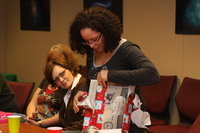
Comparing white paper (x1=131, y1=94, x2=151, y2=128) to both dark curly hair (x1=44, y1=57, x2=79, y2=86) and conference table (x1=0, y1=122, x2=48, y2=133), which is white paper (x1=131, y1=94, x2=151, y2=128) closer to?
conference table (x1=0, y1=122, x2=48, y2=133)

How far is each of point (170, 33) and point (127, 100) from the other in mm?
2464

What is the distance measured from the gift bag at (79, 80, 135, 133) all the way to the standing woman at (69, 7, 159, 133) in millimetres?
64

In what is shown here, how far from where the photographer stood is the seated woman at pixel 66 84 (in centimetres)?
287

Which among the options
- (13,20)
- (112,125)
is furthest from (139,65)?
(13,20)

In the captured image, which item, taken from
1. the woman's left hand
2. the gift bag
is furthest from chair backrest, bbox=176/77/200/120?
the woman's left hand

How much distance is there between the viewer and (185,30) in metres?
4.27

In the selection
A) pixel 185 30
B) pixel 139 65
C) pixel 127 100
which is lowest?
pixel 127 100

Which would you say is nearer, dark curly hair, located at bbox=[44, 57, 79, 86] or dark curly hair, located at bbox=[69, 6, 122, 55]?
dark curly hair, located at bbox=[69, 6, 122, 55]

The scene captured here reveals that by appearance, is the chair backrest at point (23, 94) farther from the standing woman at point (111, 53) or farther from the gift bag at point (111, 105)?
the gift bag at point (111, 105)

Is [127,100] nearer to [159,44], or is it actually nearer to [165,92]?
[165,92]

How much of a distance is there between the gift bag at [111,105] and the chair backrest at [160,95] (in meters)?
2.09

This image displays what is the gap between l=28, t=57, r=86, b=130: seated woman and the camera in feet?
9.43

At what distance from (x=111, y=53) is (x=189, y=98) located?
77.9 inches

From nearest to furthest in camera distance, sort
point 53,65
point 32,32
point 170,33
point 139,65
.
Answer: point 139,65
point 53,65
point 170,33
point 32,32
